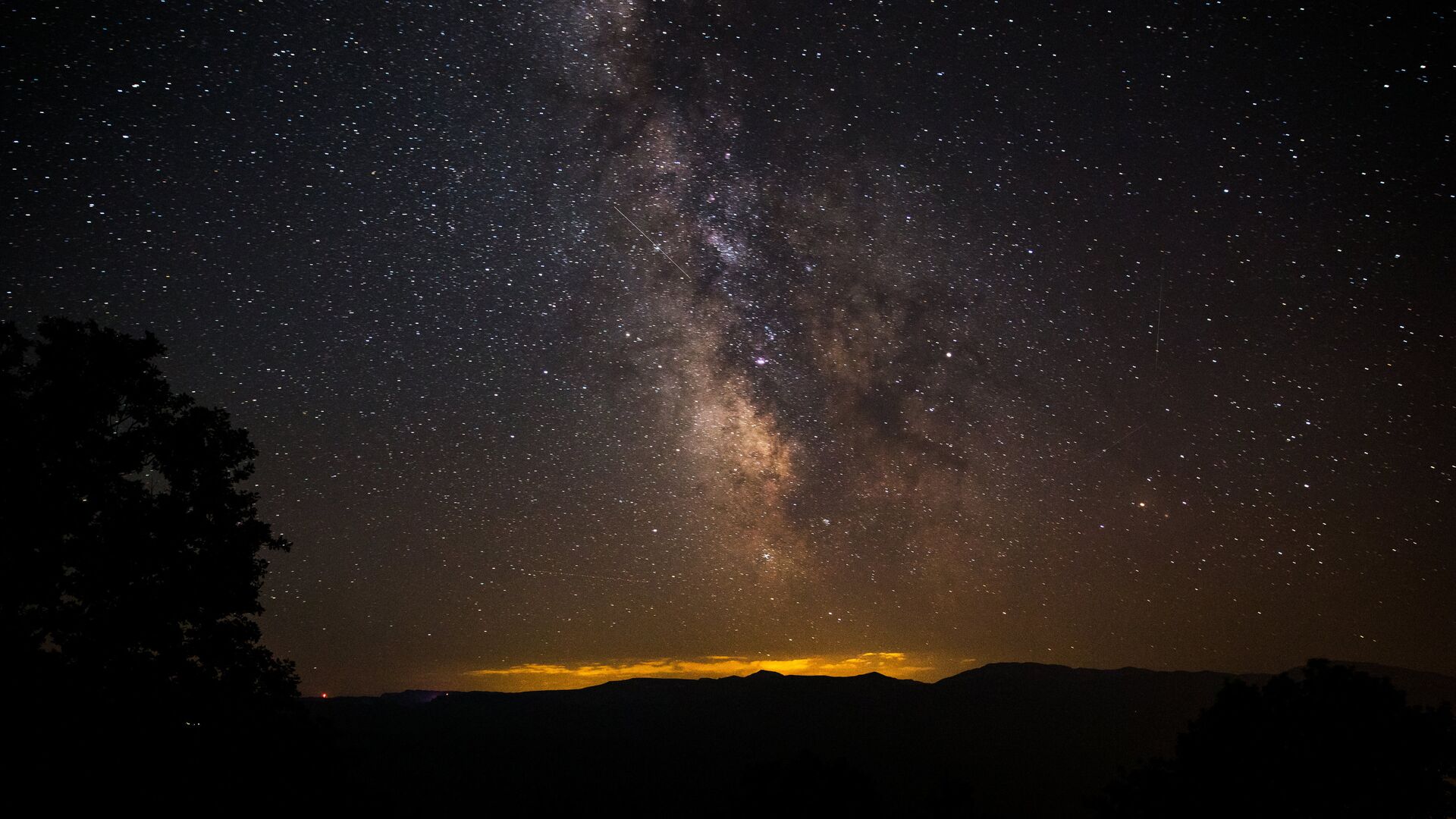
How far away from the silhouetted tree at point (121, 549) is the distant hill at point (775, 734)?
2379 inches

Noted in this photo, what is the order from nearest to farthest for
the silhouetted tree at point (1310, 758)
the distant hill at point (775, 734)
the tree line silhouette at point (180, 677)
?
the tree line silhouette at point (180, 677) < the silhouetted tree at point (1310, 758) < the distant hill at point (775, 734)

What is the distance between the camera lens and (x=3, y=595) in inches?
327

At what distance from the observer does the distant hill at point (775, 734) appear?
93.1 metres

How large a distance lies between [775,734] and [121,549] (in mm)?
137632

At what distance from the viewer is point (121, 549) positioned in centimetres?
917

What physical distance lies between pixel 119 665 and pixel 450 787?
98.4m

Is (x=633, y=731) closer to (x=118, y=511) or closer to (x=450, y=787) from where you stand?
(x=450, y=787)

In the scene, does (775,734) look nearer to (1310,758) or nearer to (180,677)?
(1310,758)

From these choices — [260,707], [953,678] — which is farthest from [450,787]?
[953,678]

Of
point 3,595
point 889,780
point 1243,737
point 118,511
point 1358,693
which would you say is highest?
point 118,511

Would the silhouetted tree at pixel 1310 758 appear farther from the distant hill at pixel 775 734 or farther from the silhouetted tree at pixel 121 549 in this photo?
the distant hill at pixel 775 734

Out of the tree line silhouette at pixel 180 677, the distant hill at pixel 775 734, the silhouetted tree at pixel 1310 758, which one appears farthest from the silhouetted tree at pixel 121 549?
the distant hill at pixel 775 734

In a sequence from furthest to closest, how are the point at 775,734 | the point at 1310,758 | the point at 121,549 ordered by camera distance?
1. the point at 775,734
2. the point at 1310,758
3. the point at 121,549

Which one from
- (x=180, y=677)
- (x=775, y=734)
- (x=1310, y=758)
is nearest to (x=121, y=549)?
(x=180, y=677)
